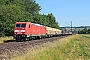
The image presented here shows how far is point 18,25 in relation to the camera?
1694 inches

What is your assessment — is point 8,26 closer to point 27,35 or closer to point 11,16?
point 11,16

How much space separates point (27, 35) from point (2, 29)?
2043 centimetres

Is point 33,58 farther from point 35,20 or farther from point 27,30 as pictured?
point 35,20

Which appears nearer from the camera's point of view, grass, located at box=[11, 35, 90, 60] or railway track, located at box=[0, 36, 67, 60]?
grass, located at box=[11, 35, 90, 60]

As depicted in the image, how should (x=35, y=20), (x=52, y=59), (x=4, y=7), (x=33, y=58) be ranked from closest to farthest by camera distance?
(x=33, y=58), (x=52, y=59), (x=4, y=7), (x=35, y=20)

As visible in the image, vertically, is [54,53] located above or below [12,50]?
above

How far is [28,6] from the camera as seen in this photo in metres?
127

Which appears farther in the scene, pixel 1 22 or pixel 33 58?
pixel 1 22

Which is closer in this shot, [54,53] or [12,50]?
[54,53]

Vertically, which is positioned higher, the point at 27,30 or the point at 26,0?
the point at 26,0

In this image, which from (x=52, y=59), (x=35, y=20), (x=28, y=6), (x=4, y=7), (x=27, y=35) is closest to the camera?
(x=52, y=59)

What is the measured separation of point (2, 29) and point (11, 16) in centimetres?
390

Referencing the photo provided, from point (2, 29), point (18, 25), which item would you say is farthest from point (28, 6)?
point (18, 25)

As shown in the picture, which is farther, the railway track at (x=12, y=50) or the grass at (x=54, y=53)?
the railway track at (x=12, y=50)
